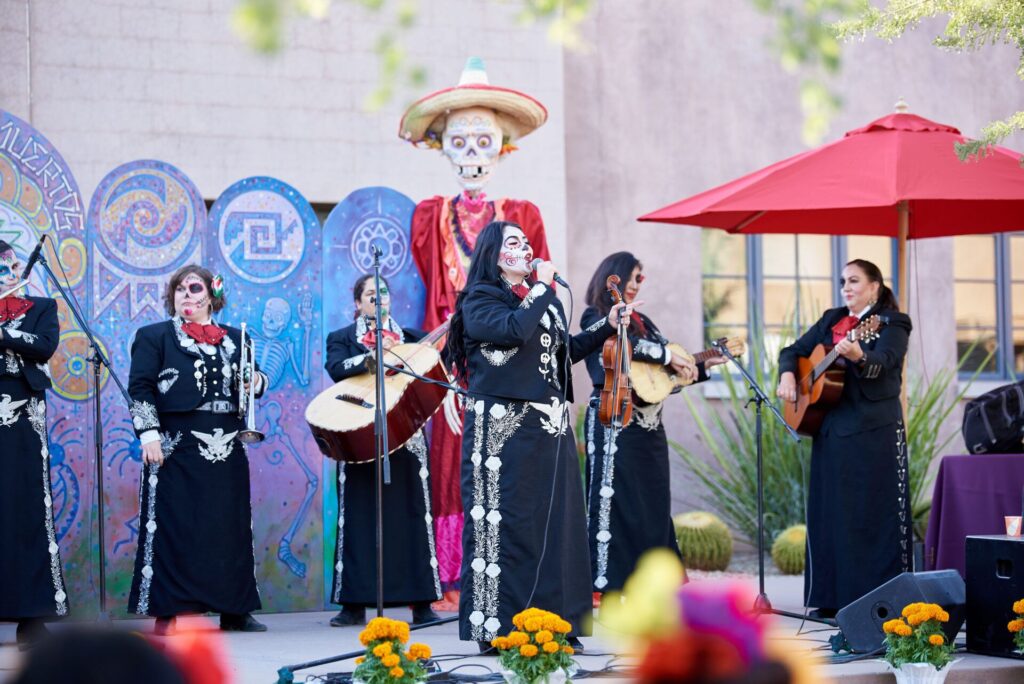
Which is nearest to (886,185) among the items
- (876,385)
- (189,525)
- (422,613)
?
(876,385)

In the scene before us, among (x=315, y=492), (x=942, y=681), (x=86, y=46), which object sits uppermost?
(x=86, y=46)

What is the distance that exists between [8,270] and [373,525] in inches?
91.8

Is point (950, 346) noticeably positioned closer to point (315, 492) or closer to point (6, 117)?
point (315, 492)

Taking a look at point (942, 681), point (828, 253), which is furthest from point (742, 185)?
point (828, 253)

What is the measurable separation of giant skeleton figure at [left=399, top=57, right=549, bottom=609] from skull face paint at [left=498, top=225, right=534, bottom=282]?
7.47ft

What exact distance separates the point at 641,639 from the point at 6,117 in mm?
7360

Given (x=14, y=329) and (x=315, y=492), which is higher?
(x=14, y=329)

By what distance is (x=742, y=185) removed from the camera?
7.44m

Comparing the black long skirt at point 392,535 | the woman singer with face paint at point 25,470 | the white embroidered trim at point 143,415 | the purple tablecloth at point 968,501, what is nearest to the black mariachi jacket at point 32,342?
the woman singer with face paint at point 25,470

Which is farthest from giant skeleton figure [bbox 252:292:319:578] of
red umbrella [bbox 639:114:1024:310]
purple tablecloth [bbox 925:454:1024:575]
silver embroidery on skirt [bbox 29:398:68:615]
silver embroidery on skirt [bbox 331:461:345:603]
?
purple tablecloth [bbox 925:454:1024:575]

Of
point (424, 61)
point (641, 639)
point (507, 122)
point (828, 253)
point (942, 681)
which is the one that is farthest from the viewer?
point (828, 253)

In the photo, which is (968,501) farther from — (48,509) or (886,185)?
(48,509)

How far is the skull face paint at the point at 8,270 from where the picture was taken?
673 centimetres

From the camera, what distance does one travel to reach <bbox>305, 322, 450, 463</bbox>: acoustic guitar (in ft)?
23.1
